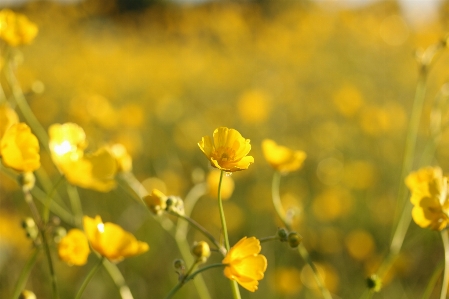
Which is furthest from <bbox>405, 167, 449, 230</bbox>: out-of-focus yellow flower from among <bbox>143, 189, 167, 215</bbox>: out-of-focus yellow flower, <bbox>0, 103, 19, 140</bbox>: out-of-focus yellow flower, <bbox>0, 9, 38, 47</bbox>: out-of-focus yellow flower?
<bbox>0, 9, 38, 47</bbox>: out-of-focus yellow flower

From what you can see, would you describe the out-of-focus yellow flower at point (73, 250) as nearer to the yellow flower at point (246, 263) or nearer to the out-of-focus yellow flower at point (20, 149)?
the out-of-focus yellow flower at point (20, 149)

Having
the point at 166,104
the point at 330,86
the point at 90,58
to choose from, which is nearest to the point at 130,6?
the point at 90,58

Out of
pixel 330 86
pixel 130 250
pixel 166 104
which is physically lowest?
pixel 330 86

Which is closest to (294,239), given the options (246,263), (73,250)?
(246,263)

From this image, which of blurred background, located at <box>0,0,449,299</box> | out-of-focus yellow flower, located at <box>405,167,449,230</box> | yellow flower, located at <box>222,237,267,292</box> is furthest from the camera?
blurred background, located at <box>0,0,449,299</box>

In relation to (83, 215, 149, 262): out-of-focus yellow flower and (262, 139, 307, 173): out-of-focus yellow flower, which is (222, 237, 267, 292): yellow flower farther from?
(262, 139, 307, 173): out-of-focus yellow flower

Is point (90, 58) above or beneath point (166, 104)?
beneath

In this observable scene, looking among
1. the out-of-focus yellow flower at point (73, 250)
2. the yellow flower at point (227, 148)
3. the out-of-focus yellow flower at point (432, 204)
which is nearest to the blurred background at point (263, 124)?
the out-of-focus yellow flower at point (432, 204)

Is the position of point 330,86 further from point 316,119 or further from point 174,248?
point 174,248
